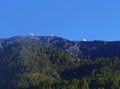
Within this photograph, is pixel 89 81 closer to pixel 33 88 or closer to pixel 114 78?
pixel 114 78

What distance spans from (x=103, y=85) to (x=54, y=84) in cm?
2374

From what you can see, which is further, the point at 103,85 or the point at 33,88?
the point at 33,88

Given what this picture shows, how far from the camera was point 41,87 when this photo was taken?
195750mm

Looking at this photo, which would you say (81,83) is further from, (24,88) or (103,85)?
(24,88)

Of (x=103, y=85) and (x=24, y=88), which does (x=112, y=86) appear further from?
(x=24, y=88)

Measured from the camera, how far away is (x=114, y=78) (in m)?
190

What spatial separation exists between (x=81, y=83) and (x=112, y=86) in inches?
Answer: 587

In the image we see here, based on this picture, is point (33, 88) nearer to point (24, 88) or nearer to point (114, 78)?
point (24, 88)

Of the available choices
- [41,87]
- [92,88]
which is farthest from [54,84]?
[92,88]

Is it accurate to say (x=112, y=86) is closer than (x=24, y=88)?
Yes

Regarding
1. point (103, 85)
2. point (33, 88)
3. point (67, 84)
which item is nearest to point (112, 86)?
point (103, 85)

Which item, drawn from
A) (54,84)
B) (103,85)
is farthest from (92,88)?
(54,84)

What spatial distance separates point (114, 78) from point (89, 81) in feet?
32.9

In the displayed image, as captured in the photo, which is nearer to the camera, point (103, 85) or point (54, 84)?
point (103, 85)
